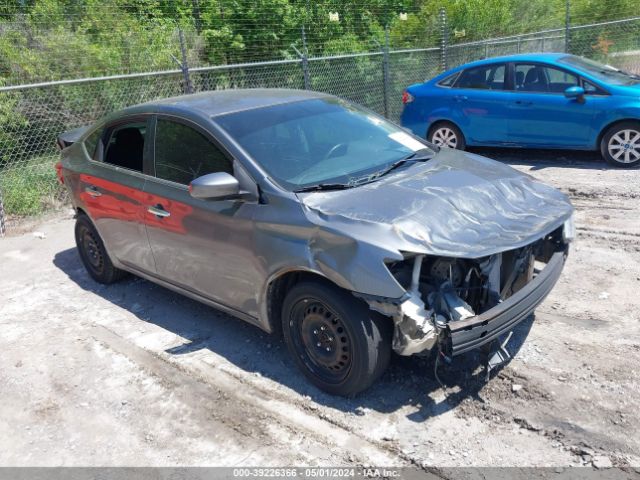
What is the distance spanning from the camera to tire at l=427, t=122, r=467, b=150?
9.66 m

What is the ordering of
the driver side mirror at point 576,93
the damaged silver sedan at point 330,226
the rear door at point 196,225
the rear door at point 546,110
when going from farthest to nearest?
1. the rear door at point 546,110
2. the driver side mirror at point 576,93
3. the rear door at point 196,225
4. the damaged silver sedan at point 330,226

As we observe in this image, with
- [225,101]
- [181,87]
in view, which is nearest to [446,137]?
[181,87]

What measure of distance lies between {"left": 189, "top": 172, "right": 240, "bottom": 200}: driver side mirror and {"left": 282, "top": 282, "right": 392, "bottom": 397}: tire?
2.43ft

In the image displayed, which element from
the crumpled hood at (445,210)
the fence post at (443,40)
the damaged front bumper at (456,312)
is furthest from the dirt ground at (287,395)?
the fence post at (443,40)

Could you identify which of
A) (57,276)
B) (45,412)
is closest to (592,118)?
(57,276)

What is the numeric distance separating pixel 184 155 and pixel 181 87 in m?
6.43

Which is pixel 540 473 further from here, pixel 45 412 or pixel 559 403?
pixel 45 412

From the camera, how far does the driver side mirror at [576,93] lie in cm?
834

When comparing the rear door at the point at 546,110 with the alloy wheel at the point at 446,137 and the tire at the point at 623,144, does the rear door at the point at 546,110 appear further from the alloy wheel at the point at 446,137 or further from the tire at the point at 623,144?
the alloy wheel at the point at 446,137

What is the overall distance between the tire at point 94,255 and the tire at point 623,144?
21.2ft

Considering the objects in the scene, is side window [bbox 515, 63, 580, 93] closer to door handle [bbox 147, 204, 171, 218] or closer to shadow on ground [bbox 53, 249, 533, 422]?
shadow on ground [bbox 53, 249, 533, 422]

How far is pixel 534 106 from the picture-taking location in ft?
28.8

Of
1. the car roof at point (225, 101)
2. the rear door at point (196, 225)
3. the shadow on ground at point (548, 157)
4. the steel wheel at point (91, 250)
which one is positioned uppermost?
the car roof at point (225, 101)

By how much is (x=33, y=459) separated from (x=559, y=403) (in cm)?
301
